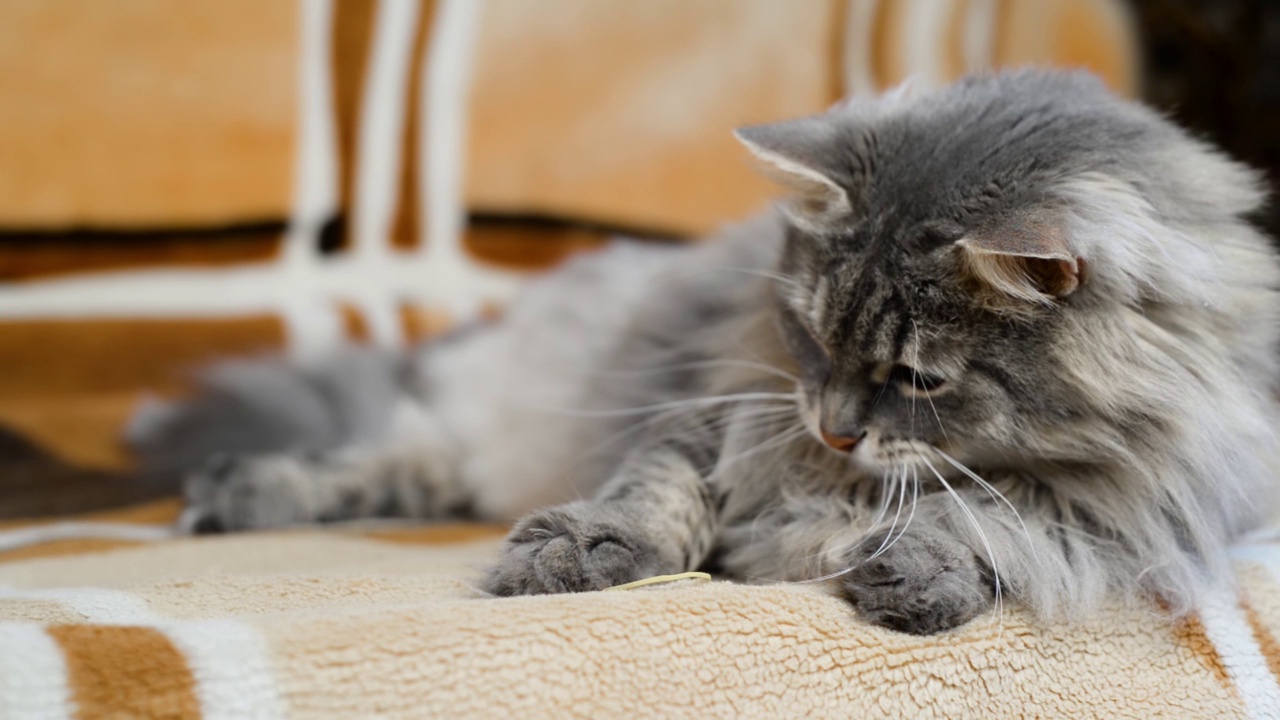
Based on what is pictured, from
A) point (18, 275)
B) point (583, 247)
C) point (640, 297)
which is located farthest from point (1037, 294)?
point (18, 275)

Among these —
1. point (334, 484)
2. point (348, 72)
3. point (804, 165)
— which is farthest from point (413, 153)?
point (804, 165)

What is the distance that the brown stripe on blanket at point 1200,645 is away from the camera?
102 centimetres

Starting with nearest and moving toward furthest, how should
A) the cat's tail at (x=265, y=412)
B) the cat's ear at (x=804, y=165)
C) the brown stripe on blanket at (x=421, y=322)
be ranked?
the cat's ear at (x=804, y=165) < the cat's tail at (x=265, y=412) < the brown stripe on blanket at (x=421, y=322)

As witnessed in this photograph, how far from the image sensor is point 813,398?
3.84ft

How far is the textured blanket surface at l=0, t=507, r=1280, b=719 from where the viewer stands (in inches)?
29.3

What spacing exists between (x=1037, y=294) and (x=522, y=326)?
1139 mm

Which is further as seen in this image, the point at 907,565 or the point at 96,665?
the point at 907,565

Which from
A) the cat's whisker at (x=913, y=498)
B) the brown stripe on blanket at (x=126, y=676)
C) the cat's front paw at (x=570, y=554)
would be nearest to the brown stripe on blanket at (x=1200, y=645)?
the cat's whisker at (x=913, y=498)

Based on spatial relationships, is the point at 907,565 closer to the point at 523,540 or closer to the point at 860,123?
the point at 523,540

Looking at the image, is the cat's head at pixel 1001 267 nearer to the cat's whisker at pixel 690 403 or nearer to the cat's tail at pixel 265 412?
the cat's whisker at pixel 690 403

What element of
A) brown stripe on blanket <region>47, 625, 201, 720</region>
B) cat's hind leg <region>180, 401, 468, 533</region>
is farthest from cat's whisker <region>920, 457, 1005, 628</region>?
cat's hind leg <region>180, 401, 468, 533</region>

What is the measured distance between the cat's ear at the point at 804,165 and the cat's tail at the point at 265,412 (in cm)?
102

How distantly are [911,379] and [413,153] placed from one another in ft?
4.64

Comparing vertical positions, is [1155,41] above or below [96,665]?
above
